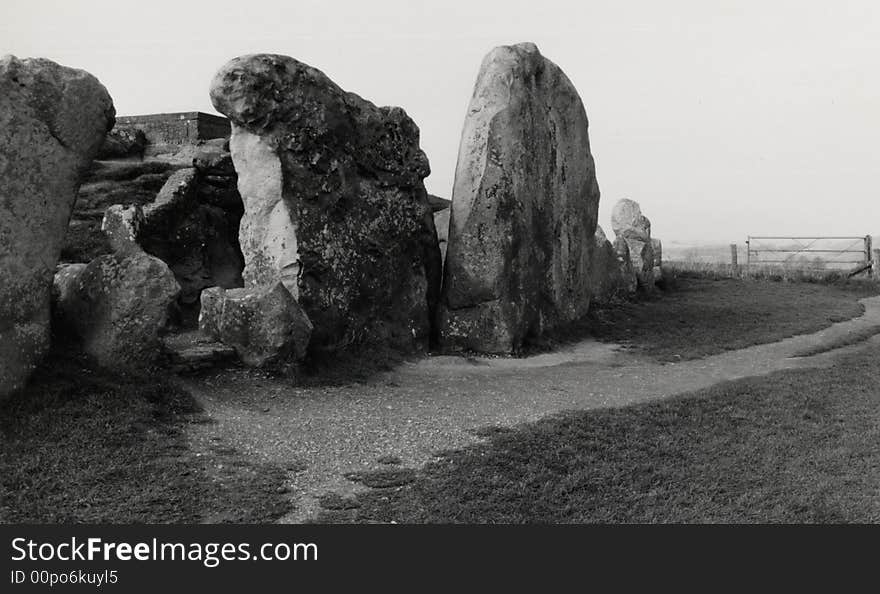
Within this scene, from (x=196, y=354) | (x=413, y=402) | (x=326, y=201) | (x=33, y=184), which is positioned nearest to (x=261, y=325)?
(x=196, y=354)

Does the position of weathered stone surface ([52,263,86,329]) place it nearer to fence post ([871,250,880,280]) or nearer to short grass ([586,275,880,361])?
short grass ([586,275,880,361])

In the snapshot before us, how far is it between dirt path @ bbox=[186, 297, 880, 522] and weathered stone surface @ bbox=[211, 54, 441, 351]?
1.18 m

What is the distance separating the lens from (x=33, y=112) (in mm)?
9977

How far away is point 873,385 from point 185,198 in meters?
11.9

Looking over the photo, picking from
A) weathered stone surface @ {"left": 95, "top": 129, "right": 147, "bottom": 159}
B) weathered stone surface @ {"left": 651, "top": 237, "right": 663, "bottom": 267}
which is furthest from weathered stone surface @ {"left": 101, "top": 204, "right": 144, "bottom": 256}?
weathered stone surface @ {"left": 651, "top": 237, "right": 663, "bottom": 267}

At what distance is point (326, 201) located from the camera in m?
13.7

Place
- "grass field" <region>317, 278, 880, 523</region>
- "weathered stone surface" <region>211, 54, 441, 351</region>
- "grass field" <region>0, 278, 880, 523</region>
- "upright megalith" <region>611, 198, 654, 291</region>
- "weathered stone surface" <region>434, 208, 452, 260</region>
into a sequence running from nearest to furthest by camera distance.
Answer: "grass field" <region>0, 278, 880, 523</region>, "grass field" <region>317, 278, 880, 523</region>, "weathered stone surface" <region>211, 54, 441, 351</region>, "weathered stone surface" <region>434, 208, 452, 260</region>, "upright megalith" <region>611, 198, 654, 291</region>

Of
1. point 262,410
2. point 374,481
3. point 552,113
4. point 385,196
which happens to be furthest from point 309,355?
point 552,113

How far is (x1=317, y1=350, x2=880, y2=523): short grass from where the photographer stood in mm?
8031

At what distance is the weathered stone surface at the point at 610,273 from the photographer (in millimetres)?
22406

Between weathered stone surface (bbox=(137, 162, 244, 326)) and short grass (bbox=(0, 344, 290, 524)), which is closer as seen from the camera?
short grass (bbox=(0, 344, 290, 524))

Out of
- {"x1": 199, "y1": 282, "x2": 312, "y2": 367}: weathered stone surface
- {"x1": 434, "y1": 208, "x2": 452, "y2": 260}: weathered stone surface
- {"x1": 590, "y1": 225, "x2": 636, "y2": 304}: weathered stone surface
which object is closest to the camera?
{"x1": 199, "y1": 282, "x2": 312, "y2": 367}: weathered stone surface

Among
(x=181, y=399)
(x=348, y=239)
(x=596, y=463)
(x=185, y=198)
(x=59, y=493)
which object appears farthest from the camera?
(x=185, y=198)

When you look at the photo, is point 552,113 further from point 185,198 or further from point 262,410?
point 262,410
